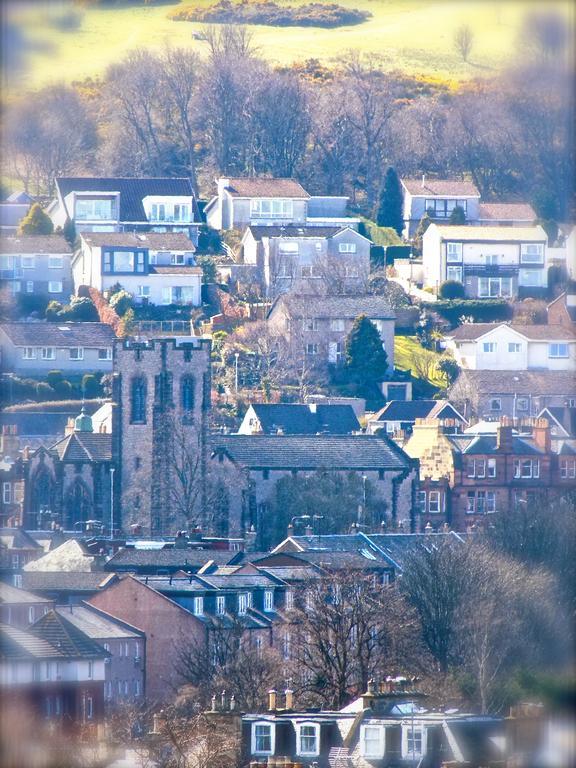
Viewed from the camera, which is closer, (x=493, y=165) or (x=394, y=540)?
(x=394, y=540)

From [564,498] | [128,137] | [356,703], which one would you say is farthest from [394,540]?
[128,137]

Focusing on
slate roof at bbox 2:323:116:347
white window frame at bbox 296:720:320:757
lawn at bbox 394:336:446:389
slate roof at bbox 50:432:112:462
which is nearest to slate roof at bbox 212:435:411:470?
slate roof at bbox 50:432:112:462

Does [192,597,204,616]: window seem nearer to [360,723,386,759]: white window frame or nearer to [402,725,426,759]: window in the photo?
[360,723,386,759]: white window frame

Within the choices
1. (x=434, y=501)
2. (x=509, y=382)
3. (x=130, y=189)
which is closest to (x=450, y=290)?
(x=509, y=382)

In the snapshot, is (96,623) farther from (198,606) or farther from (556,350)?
(556,350)

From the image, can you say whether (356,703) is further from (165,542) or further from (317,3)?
(165,542)
